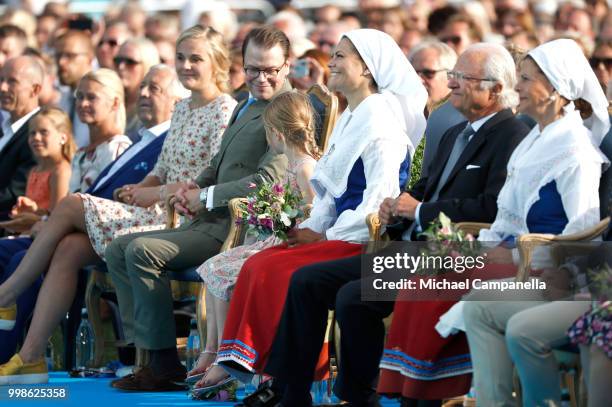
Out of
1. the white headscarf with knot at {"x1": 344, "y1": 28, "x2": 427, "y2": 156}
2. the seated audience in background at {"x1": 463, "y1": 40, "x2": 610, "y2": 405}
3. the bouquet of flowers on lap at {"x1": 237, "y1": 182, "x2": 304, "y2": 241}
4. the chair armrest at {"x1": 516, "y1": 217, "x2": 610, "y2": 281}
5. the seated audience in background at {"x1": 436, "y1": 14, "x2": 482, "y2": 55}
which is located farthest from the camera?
the seated audience in background at {"x1": 436, "y1": 14, "x2": 482, "y2": 55}

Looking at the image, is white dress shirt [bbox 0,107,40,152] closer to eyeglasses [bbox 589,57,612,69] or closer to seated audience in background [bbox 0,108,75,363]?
seated audience in background [bbox 0,108,75,363]

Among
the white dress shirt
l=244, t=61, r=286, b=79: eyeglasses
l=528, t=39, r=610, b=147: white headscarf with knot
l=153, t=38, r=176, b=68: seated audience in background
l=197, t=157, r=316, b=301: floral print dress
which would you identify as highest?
l=153, t=38, r=176, b=68: seated audience in background

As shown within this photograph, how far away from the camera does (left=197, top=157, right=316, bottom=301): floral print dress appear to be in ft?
24.7

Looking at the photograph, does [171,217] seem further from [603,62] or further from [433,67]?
[603,62]

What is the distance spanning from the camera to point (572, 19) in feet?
41.8

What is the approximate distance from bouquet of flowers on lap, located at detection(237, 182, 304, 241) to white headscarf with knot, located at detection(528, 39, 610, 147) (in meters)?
1.41

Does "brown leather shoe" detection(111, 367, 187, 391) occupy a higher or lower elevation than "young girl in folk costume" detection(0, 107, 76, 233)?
lower

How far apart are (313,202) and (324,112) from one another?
915mm

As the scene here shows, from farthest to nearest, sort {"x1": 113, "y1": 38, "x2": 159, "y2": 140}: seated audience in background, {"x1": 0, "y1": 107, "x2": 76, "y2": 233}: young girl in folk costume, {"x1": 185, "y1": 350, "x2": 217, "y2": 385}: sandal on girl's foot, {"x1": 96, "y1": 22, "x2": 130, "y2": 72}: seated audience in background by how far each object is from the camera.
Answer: {"x1": 96, "y1": 22, "x2": 130, "y2": 72}: seated audience in background
{"x1": 113, "y1": 38, "x2": 159, "y2": 140}: seated audience in background
{"x1": 0, "y1": 107, "x2": 76, "y2": 233}: young girl in folk costume
{"x1": 185, "y1": 350, "x2": 217, "y2": 385}: sandal on girl's foot

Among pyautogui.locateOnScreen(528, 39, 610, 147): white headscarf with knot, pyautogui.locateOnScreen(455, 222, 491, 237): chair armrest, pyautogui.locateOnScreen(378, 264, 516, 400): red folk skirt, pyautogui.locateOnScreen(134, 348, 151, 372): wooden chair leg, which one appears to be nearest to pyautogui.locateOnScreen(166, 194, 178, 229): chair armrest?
pyautogui.locateOnScreen(134, 348, 151, 372): wooden chair leg

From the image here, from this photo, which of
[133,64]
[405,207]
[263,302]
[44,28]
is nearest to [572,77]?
[405,207]

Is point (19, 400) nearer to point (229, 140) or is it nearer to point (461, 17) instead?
point (229, 140)

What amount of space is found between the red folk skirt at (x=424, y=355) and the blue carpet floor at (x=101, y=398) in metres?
1.20

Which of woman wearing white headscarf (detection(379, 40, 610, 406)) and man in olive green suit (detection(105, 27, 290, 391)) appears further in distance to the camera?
man in olive green suit (detection(105, 27, 290, 391))
